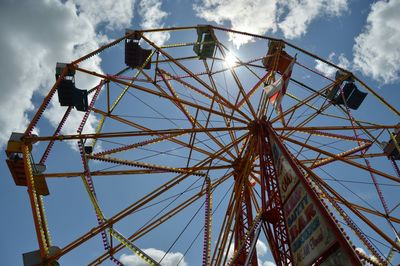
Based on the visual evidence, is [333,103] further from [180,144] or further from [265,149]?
[180,144]

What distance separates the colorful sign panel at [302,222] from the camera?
8867 mm

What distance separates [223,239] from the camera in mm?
15141

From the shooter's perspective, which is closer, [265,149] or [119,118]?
[265,149]

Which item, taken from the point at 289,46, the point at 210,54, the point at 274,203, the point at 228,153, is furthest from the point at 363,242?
the point at 210,54

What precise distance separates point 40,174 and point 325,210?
958cm

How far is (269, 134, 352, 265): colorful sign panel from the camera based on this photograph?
8867 mm

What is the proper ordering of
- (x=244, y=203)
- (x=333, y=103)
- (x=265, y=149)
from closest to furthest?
(x=265, y=149)
(x=244, y=203)
(x=333, y=103)

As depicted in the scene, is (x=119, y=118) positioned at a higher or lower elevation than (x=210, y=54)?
lower

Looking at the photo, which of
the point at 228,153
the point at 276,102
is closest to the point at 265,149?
the point at 276,102

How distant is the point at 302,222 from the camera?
10.2 m

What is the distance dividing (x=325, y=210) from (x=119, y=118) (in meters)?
11.2

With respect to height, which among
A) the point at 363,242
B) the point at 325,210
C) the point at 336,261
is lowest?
the point at 336,261

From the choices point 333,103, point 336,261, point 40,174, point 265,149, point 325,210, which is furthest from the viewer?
point 333,103

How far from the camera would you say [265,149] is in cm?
1490
